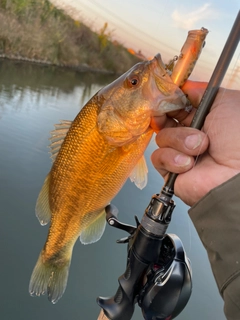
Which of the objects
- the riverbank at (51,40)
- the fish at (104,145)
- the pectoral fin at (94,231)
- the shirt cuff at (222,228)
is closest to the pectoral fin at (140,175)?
the fish at (104,145)

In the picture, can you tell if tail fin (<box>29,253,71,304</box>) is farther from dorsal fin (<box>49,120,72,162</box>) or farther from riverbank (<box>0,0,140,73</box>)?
riverbank (<box>0,0,140,73</box>)

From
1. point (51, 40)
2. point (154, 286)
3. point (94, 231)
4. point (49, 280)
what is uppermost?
point (154, 286)

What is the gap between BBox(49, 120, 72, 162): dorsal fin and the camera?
1.58 m

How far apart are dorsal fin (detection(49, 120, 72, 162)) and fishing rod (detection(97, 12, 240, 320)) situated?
1.93ft

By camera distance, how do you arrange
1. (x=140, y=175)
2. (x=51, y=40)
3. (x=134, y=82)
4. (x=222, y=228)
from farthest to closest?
(x=51, y=40), (x=140, y=175), (x=134, y=82), (x=222, y=228)

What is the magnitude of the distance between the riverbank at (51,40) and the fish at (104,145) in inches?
407

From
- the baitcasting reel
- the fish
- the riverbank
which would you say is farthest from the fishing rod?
the riverbank

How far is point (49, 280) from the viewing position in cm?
177

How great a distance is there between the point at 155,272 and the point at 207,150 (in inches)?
19.0

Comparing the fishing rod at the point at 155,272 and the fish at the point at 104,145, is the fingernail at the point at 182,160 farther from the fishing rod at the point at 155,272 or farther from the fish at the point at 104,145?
the fish at the point at 104,145

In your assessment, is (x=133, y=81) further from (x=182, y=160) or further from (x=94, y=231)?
(x=94, y=231)

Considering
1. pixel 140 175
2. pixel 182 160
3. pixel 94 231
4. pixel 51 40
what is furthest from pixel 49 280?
pixel 51 40

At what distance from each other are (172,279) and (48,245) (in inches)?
31.1

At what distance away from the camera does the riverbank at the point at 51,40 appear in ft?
45.7
